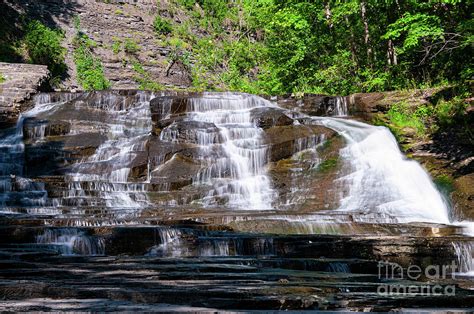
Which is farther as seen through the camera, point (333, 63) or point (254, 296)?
point (333, 63)

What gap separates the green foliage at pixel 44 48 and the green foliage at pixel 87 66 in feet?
3.03

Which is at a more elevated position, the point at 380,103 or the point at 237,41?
the point at 237,41

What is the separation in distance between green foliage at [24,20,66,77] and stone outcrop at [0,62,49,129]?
5.48 meters

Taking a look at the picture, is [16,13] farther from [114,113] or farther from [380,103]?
[380,103]

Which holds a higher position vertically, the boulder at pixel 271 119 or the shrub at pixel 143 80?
the shrub at pixel 143 80

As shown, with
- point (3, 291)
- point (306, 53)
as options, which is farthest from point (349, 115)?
point (3, 291)

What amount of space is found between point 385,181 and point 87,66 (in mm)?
19991

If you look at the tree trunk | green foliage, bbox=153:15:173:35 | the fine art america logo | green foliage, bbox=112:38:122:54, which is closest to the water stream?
the fine art america logo

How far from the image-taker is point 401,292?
3.73 metres

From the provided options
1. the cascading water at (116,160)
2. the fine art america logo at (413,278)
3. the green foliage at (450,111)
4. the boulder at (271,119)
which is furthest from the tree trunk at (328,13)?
the fine art america logo at (413,278)

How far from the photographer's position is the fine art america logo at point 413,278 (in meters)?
3.65

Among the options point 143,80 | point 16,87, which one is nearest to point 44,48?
point 143,80

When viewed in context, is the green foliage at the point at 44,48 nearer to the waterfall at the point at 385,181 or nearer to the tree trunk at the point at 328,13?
the tree trunk at the point at 328,13

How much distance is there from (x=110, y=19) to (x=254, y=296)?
3125cm
